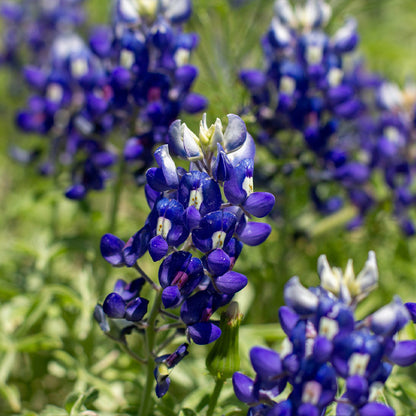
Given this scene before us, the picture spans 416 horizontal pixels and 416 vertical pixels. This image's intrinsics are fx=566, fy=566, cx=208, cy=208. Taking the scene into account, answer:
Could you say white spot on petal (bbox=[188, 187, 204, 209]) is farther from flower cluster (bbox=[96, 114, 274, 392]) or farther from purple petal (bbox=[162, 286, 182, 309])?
purple petal (bbox=[162, 286, 182, 309])

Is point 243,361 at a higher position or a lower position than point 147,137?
lower

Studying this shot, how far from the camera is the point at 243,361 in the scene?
2.30m

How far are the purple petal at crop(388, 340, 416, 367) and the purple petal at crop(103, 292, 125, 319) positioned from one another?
73cm

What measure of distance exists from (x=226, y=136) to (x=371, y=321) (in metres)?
0.62

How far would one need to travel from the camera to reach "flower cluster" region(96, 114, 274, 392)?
151 cm

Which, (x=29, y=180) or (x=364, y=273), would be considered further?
(x=29, y=180)

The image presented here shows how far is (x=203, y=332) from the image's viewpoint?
1549 millimetres

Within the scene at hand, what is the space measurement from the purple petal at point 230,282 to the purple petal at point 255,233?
4.5 inches

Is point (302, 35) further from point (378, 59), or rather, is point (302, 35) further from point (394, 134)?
point (378, 59)

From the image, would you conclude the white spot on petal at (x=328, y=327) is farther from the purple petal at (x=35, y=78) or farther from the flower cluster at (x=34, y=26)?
the flower cluster at (x=34, y=26)

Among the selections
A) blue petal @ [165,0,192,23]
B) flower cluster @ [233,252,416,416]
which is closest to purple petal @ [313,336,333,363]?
flower cluster @ [233,252,416,416]

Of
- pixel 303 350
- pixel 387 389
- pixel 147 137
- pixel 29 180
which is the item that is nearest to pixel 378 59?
pixel 29 180

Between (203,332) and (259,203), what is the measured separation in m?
0.39

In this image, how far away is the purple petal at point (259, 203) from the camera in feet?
5.09
